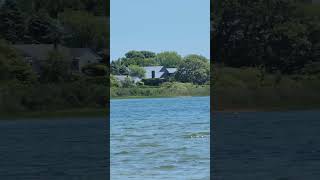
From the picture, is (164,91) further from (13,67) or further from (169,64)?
(13,67)

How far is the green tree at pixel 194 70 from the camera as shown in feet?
125

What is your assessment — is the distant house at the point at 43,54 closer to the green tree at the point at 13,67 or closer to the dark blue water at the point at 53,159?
the green tree at the point at 13,67

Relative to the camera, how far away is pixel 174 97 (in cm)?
3972

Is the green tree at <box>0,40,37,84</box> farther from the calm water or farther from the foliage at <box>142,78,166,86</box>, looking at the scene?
the foliage at <box>142,78,166,86</box>

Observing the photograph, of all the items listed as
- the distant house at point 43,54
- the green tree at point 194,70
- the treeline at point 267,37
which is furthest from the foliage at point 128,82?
the distant house at point 43,54

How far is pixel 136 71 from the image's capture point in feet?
126

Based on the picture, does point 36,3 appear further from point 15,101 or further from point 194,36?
point 194,36

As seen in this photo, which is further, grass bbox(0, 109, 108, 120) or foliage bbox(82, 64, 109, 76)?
foliage bbox(82, 64, 109, 76)

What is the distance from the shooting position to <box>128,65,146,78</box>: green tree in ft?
125

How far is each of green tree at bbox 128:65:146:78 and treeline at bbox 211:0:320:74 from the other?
24.6ft

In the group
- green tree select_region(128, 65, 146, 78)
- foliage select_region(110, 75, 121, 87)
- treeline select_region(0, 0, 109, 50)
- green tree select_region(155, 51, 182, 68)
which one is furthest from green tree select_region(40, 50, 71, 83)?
green tree select_region(155, 51, 182, 68)

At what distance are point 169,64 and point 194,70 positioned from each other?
293 centimetres

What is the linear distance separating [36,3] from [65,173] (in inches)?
833

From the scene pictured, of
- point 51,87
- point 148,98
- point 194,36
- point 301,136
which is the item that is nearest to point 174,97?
point 148,98
